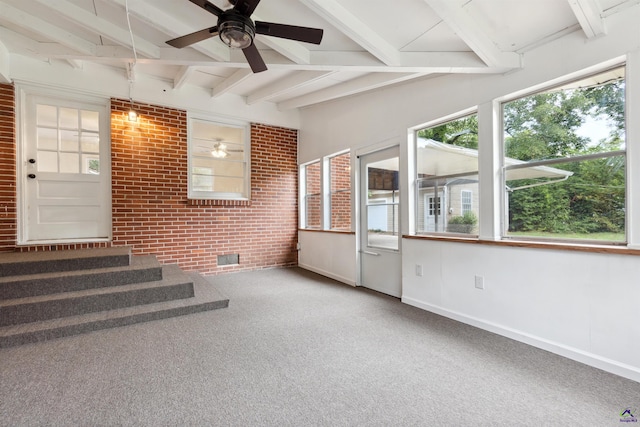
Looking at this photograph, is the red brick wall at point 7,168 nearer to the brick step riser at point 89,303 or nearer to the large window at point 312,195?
the brick step riser at point 89,303

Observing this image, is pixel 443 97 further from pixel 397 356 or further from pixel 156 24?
pixel 156 24

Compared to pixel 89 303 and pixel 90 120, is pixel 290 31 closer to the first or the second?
pixel 89 303

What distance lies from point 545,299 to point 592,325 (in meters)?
0.32

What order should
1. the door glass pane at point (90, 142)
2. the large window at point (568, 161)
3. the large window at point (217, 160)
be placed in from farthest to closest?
1. the large window at point (217, 160)
2. the door glass pane at point (90, 142)
3. the large window at point (568, 161)

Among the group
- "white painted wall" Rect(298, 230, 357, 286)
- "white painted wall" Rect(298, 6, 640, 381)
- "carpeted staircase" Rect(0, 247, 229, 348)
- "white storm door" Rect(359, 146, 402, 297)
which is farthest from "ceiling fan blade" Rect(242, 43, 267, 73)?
"white painted wall" Rect(298, 230, 357, 286)

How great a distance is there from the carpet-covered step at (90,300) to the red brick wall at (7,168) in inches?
54.8

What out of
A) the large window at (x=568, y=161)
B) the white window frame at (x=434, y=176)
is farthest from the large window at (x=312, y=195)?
the large window at (x=568, y=161)

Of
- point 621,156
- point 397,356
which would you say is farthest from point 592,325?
point 397,356

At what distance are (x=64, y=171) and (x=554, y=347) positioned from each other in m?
5.84

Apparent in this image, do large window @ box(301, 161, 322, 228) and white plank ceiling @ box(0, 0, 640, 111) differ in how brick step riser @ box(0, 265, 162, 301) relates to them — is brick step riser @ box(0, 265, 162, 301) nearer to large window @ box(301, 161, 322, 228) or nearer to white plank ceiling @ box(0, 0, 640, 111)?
white plank ceiling @ box(0, 0, 640, 111)

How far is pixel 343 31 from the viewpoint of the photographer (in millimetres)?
2543

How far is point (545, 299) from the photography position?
2.44m

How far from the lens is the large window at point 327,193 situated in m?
4.80

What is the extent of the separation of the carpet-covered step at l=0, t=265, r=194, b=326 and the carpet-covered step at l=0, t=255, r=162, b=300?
7cm
